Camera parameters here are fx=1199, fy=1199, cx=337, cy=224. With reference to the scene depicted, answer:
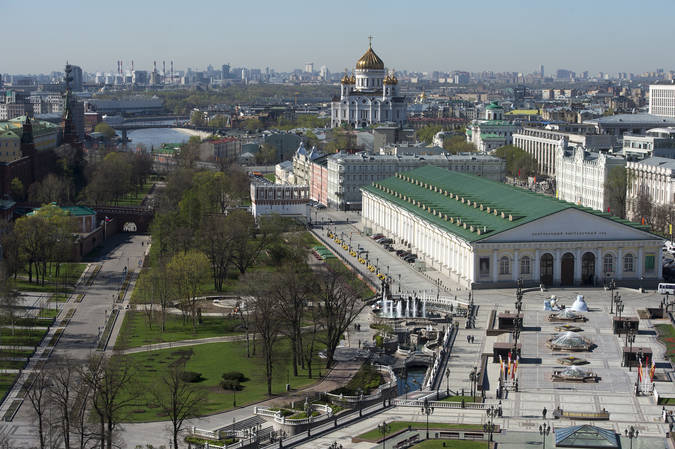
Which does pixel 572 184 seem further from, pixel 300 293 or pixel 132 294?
pixel 300 293

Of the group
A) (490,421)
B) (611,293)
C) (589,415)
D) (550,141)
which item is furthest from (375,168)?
(490,421)

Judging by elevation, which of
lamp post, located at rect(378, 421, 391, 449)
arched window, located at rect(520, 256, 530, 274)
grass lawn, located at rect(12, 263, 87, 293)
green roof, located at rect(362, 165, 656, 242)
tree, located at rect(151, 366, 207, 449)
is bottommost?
lamp post, located at rect(378, 421, 391, 449)

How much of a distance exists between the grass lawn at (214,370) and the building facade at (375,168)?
218 ft

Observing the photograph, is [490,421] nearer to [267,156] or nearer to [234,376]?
[234,376]

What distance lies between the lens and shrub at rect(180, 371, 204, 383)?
194 feet

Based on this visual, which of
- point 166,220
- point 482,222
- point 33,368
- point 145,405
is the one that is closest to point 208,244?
point 166,220

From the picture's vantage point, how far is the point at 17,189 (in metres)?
130

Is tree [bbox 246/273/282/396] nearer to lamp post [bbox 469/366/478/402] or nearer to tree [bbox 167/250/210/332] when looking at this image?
tree [bbox 167/250/210/332]

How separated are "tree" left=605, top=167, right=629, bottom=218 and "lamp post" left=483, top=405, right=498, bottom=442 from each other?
6641cm

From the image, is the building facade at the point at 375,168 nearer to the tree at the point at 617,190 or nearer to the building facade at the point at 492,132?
the tree at the point at 617,190

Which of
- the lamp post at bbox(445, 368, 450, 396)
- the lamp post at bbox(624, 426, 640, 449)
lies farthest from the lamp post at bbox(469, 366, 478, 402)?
the lamp post at bbox(624, 426, 640, 449)

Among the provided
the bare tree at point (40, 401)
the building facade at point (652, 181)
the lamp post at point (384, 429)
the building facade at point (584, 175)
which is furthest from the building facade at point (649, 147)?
the bare tree at point (40, 401)

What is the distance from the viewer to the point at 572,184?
428 ft

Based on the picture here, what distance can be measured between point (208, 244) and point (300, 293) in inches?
917
